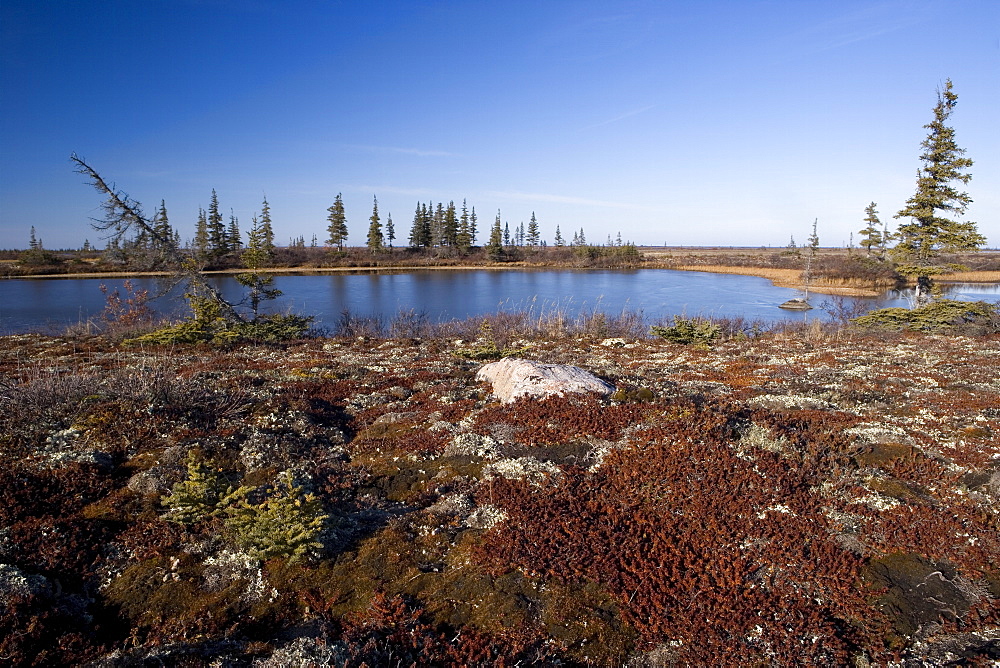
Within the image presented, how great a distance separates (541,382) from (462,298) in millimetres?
34619

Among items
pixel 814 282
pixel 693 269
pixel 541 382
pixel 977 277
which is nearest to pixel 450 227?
pixel 693 269

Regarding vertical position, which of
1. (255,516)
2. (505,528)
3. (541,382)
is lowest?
(505,528)

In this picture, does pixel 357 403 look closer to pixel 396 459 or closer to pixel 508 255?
pixel 396 459

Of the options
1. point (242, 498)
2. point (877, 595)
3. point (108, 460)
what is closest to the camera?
point (877, 595)

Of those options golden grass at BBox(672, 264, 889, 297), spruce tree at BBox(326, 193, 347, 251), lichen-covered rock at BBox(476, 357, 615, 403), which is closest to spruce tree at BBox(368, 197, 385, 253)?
spruce tree at BBox(326, 193, 347, 251)

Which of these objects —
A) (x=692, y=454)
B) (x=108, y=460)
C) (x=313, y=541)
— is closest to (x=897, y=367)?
(x=692, y=454)

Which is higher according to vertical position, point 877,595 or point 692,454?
point 692,454

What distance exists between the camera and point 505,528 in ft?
17.0

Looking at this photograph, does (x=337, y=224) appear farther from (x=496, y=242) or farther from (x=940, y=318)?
(x=940, y=318)

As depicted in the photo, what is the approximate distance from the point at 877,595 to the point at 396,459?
531cm

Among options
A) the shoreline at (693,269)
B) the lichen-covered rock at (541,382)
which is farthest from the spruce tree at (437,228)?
the lichen-covered rock at (541,382)

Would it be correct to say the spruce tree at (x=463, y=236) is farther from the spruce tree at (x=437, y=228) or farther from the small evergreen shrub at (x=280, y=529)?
the small evergreen shrub at (x=280, y=529)

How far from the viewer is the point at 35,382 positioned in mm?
7469

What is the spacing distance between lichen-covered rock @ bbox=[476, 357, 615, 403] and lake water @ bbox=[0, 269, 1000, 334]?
18.2 meters
